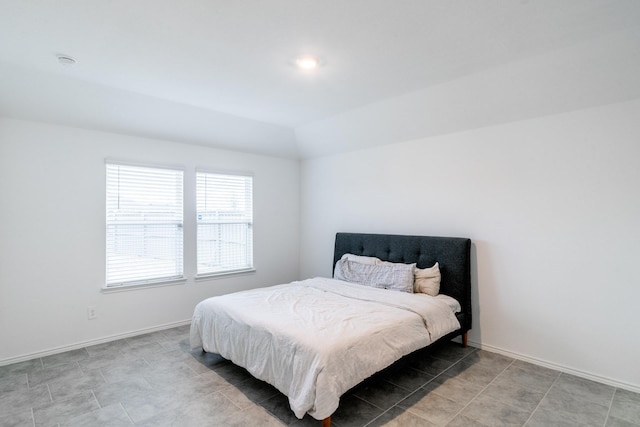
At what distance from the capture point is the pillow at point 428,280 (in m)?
3.29

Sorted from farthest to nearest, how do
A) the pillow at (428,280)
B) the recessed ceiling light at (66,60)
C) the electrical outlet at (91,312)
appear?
the electrical outlet at (91,312)
the pillow at (428,280)
the recessed ceiling light at (66,60)

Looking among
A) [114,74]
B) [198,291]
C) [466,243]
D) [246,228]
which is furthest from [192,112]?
[466,243]

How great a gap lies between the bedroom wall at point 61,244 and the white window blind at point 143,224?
0.35ft

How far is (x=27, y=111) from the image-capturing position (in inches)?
119

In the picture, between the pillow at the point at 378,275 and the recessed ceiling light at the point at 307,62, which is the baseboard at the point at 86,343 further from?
the recessed ceiling light at the point at 307,62

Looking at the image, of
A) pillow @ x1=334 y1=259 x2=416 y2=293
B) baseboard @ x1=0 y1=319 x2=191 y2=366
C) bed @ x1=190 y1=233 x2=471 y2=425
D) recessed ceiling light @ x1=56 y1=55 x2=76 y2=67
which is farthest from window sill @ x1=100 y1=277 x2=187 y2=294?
recessed ceiling light @ x1=56 y1=55 x2=76 y2=67

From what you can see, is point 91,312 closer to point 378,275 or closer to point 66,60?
point 66,60

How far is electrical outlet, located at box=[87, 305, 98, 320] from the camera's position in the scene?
3.44 meters

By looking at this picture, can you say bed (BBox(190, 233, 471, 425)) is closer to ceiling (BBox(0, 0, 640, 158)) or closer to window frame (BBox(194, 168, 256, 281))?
window frame (BBox(194, 168, 256, 281))

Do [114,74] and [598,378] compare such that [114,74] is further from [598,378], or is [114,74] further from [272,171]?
[598,378]

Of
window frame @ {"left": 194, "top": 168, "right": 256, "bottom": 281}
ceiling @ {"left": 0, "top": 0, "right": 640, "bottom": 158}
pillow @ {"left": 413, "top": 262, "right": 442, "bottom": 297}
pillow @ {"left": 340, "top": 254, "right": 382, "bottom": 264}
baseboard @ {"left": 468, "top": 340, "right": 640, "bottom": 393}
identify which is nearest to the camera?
ceiling @ {"left": 0, "top": 0, "right": 640, "bottom": 158}

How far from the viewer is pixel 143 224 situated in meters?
3.81

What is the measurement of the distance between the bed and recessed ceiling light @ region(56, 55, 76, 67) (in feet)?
7.26

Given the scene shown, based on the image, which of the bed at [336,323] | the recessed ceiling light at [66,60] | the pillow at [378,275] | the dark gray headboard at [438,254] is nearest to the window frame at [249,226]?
the bed at [336,323]
